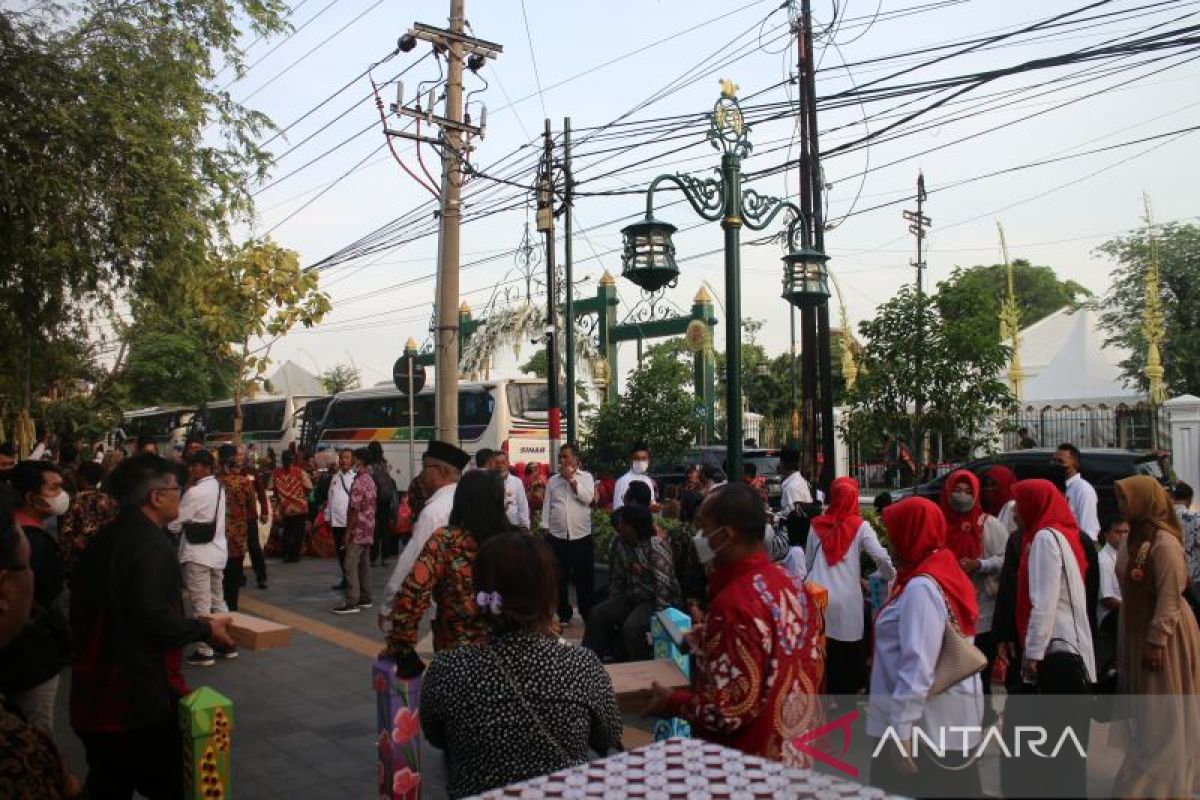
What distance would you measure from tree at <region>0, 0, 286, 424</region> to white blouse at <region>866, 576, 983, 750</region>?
9152mm

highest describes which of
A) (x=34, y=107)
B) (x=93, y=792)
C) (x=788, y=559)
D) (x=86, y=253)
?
(x=34, y=107)

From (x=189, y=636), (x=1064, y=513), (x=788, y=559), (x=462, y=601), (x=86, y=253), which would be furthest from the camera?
(x=86, y=253)

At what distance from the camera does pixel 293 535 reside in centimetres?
1523

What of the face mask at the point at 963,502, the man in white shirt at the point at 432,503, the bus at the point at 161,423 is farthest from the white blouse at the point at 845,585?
the bus at the point at 161,423

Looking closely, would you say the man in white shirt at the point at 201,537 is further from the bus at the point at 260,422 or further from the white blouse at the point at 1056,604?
the bus at the point at 260,422

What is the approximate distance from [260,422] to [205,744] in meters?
33.9

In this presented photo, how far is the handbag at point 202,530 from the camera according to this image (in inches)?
310

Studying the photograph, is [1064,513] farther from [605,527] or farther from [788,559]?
[605,527]

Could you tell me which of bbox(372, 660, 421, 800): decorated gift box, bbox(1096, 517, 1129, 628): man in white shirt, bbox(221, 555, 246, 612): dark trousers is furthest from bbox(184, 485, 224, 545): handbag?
bbox(1096, 517, 1129, 628): man in white shirt

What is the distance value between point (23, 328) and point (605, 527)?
7178 mm

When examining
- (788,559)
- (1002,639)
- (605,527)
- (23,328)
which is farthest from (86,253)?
(1002,639)

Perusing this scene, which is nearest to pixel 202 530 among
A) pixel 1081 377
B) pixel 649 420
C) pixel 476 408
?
pixel 649 420

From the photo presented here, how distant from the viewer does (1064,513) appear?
477 cm

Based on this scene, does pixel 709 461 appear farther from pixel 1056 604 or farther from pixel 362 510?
pixel 1056 604
